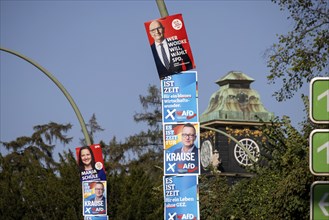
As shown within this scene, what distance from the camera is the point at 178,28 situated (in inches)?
734

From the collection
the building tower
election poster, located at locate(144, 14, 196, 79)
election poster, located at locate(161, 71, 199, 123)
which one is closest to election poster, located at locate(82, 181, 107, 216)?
election poster, located at locate(161, 71, 199, 123)

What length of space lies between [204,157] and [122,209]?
50554 mm

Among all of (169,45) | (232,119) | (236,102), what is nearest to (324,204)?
(169,45)

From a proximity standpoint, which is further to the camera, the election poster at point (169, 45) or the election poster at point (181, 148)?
the election poster at point (181, 148)

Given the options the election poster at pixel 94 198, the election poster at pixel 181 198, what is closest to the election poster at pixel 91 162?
the election poster at pixel 94 198

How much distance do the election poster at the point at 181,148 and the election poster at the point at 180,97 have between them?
0.15 meters

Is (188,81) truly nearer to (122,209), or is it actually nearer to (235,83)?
(122,209)

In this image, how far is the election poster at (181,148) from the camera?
19.0 m

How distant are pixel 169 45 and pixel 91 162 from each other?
10461mm

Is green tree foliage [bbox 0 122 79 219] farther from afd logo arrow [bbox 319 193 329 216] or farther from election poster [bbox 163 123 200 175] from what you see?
afd logo arrow [bbox 319 193 329 216]

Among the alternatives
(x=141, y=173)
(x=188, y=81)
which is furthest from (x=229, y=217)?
(x=188, y=81)

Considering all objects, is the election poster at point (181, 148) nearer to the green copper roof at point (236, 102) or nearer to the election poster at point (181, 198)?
the election poster at point (181, 198)

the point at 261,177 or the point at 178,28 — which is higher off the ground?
the point at 178,28

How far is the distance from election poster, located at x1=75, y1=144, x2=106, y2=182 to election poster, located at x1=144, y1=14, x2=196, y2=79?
9843mm
